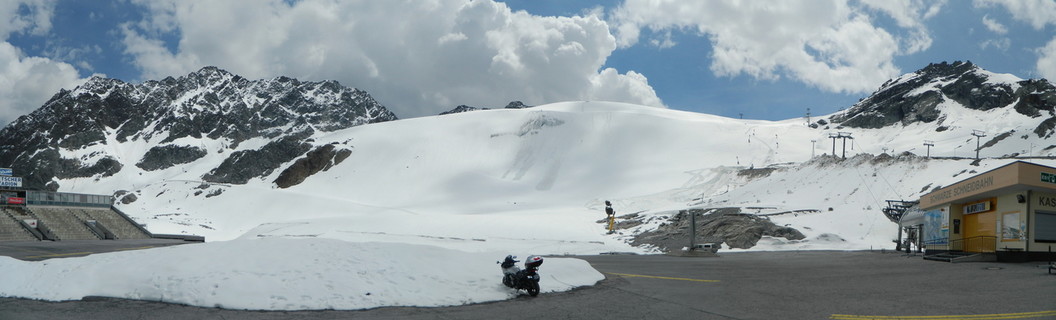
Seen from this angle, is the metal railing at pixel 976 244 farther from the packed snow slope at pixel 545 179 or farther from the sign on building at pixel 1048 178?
the packed snow slope at pixel 545 179

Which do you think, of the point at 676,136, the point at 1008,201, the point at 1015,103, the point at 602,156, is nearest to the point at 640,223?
the point at 1008,201

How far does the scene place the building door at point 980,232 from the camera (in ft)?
76.3

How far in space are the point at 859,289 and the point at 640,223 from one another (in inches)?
1507

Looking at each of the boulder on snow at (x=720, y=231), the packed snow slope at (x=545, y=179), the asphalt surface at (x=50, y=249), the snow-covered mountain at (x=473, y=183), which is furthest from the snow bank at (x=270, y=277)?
the boulder on snow at (x=720, y=231)

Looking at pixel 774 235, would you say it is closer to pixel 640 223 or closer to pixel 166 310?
pixel 640 223

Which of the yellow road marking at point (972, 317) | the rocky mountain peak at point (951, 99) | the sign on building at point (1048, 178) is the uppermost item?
the rocky mountain peak at point (951, 99)

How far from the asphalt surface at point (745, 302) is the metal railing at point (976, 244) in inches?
181

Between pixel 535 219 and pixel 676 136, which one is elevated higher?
pixel 676 136

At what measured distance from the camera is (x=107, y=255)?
545 inches

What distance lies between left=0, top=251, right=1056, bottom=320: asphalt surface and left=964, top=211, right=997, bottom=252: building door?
473cm

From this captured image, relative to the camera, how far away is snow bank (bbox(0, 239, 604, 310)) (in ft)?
37.0

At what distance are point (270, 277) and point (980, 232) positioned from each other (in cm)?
2504

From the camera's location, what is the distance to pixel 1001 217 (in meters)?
22.9

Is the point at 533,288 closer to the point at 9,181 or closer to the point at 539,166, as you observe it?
the point at 9,181
